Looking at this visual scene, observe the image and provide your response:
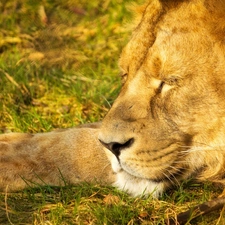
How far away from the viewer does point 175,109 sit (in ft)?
10.3

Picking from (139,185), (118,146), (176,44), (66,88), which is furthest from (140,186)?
(66,88)

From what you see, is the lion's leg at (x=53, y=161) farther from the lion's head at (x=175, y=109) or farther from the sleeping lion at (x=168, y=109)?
the lion's head at (x=175, y=109)

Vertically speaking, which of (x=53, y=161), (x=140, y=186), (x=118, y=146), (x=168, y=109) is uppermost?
(x=168, y=109)

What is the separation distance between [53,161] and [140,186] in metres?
0.47

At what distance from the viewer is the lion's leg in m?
3.35

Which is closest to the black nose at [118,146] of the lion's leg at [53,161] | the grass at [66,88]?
the grass at [66,88]

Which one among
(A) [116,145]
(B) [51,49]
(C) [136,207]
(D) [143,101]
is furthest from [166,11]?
(B) [51,49]

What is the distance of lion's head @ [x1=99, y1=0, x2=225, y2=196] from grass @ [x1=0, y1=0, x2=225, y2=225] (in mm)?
146

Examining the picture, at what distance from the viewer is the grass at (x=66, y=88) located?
309cm

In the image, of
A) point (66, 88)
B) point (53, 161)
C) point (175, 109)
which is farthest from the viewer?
point (66, 88)

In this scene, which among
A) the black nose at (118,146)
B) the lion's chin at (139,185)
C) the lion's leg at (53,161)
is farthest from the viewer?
the lion's leg at (53,161)

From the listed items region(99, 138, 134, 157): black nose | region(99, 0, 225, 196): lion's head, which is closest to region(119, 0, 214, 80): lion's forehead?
region(99, 0, 225, 196): lion's head

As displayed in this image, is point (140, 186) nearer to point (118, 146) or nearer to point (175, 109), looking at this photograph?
point (118, 146)

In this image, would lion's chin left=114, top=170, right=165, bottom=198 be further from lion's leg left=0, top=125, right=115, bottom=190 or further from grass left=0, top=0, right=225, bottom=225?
lion's leg left=0, top=125, right=115, bottom=190
